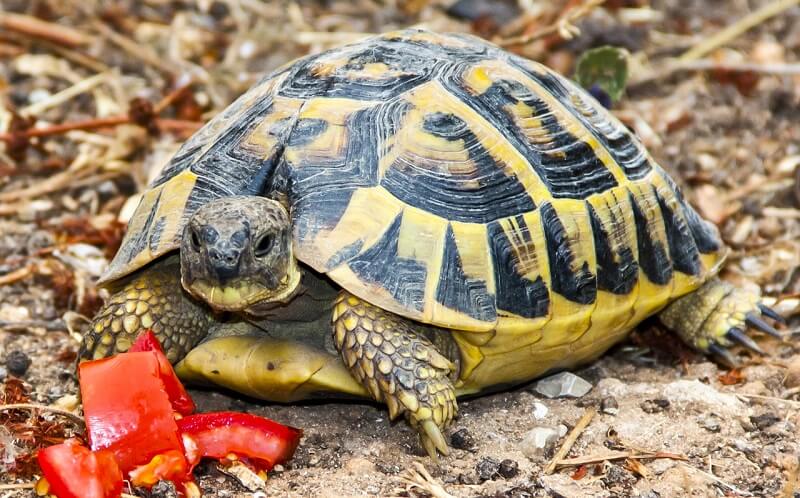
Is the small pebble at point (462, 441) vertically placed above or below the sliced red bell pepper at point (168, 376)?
below

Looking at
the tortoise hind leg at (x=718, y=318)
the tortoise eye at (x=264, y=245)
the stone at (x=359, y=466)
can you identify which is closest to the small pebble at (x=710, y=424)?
the tortoise hind leg at (x=718, y=318)

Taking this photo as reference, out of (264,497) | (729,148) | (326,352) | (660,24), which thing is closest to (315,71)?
(326,352)

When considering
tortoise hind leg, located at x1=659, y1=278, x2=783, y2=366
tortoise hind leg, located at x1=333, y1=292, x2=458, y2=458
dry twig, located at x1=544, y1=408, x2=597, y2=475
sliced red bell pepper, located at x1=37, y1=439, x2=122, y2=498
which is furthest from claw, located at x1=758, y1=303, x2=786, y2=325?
sliced red bell pepper, located at x1=37, y1=439, x2=122, y2=498

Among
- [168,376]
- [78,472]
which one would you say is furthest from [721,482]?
[78,472]

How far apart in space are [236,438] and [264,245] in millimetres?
623

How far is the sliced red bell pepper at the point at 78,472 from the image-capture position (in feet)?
9.93

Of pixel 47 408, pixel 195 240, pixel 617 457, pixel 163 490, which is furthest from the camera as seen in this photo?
pixel 617 457

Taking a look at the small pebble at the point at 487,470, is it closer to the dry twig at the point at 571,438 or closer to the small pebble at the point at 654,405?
the dry twig at the point at 571,438

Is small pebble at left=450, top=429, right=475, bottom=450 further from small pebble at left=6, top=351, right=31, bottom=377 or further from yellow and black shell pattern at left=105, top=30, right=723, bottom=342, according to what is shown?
small pebble at left=6, top=351, right=31, bottom=377

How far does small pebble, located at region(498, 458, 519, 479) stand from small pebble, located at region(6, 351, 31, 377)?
1.90 meters

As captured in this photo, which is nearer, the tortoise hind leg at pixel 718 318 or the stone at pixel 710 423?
the stone at pixel 710 423

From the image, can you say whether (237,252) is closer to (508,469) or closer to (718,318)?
(508,469)

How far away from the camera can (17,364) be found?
4047mm

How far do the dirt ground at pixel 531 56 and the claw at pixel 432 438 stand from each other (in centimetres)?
6
